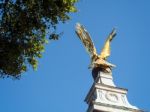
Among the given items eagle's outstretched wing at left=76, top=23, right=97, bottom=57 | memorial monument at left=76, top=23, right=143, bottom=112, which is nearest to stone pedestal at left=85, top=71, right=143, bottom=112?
memorial monument at left=76, top=23, right=143, bottom=112

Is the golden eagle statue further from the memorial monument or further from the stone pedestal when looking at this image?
the stone pedestal

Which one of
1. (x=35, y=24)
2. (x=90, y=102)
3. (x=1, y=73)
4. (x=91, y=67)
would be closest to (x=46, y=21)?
(x=35, y=24)

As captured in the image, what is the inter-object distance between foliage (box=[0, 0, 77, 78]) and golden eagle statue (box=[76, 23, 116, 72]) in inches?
585

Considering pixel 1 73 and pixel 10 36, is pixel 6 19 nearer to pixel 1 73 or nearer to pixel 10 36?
pixel 10 36

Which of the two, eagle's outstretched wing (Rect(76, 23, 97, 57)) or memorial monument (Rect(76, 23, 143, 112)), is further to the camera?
eagle's outstretched wing (Rect(76, 23, 97, 57))

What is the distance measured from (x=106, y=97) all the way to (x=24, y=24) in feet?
42.6

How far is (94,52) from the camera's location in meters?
31.2

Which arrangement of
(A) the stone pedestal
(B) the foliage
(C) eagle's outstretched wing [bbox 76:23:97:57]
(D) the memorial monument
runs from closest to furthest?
(B) the foliage
(A) the stone pedestal
(D) the memorial monument
(C) eagle's outstretched wing [bbox 76:23:97:57]

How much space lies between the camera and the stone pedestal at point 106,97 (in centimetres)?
2539

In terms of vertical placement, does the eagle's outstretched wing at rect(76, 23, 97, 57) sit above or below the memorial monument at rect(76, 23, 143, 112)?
above

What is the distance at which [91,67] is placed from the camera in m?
31.1

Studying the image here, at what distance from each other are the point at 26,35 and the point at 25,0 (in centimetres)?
147

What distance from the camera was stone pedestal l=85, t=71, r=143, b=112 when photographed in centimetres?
2539

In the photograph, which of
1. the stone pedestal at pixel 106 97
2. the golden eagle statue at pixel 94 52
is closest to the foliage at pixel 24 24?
the stone pedestal at pixel 106 97
